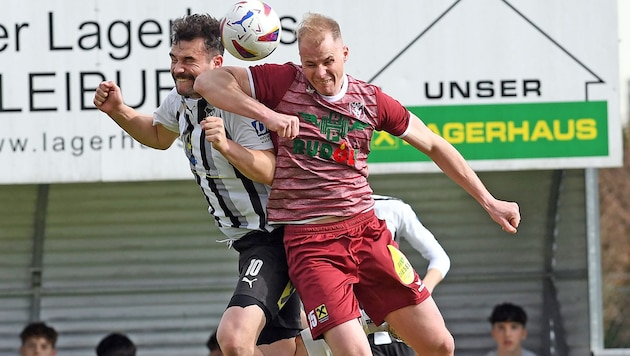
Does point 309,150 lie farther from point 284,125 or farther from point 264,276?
point 264,276

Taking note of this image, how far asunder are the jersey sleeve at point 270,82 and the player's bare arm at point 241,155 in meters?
0.26

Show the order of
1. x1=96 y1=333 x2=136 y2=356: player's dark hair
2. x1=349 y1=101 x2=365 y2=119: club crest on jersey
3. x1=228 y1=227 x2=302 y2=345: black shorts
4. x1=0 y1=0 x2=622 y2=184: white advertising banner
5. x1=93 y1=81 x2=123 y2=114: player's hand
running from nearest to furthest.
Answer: x1=228 y1=227 x2=302 y2=345: black shorts, x1=349 y1=101 x2=365 y2=119: club crest on jersey, x1=93 y1=81 x2=123 y2=114: player's hand, x1=0 y1=0 x2=622 y2=184: white advertising banner, x1=96 y1=333 x2=136 y2=356: player's dark hair

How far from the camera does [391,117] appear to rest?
20.2 ft

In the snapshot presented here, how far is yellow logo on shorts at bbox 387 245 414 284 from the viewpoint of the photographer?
604 cm

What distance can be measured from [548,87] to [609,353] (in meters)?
2.24

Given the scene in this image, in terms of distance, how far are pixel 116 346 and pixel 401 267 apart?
4.33m

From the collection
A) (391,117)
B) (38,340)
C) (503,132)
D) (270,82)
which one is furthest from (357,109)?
(38,340)

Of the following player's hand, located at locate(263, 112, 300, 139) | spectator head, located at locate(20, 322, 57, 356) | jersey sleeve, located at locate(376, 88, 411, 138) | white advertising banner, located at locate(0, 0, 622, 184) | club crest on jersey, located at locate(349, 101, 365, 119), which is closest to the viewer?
player's hand, located at locate(263, 112, 300, 139)

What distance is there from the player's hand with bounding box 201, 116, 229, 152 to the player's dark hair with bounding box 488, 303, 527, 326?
4.94m

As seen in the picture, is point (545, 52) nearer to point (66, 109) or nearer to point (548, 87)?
point (548, 87)

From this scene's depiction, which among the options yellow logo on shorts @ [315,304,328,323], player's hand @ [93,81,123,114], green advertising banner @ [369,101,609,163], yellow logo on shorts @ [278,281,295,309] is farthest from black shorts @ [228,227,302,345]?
green advertising banner @ [369,101,609,163]

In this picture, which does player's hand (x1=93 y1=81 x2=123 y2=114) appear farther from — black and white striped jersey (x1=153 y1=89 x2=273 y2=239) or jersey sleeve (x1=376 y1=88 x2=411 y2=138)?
jersey sleeve (x1=376 y1=88 x2=411 y2=138)

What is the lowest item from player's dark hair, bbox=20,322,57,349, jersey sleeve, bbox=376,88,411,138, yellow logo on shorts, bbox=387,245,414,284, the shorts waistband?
player's dark hair, bbox=20,322,57,349

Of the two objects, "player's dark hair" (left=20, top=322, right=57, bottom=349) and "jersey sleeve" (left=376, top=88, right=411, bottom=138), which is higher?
"jersey sleeve" (left=376, top=88, right=411, bottom=138)
